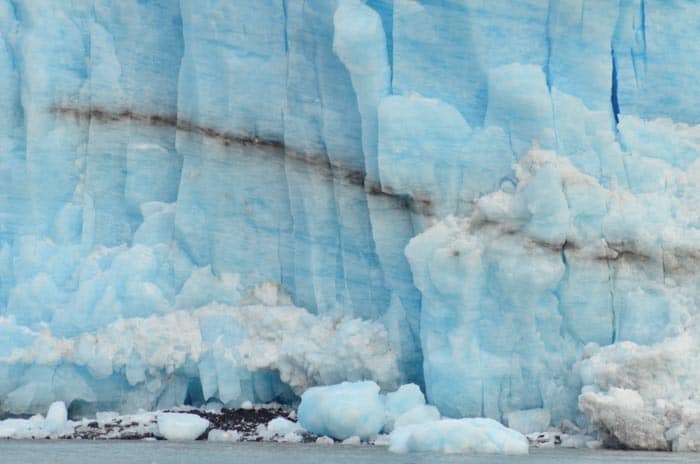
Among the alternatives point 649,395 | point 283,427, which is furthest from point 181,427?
point 649,395

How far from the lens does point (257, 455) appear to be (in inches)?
557

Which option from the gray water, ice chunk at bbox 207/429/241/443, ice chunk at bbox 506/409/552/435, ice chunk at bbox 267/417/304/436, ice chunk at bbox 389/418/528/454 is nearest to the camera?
the gray water

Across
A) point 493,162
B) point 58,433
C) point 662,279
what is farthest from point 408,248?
point 58,433

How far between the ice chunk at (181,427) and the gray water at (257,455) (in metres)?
0.27

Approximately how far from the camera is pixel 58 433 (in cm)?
1611

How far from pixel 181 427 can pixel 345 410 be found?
1.58 metres

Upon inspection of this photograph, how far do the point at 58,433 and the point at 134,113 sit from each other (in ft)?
10.4

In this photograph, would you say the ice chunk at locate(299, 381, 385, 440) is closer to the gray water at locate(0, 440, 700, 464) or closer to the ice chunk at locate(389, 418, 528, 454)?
the gray water at locate(0, 440, 700, 464)

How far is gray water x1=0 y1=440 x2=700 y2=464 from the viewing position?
13.5 metres

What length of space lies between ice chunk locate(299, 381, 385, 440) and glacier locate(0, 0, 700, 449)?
0.56 m

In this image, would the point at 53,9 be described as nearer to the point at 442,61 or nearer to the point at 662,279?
the point at 442,61

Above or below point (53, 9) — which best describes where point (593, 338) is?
below

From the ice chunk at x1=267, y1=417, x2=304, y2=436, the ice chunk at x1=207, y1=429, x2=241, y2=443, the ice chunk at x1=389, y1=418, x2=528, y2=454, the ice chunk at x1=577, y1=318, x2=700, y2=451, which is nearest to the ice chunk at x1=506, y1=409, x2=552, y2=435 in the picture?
the ice chunk at x1=577, y1=318, x2=700, y2=451

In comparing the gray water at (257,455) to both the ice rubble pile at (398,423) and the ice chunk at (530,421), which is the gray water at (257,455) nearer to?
the ice rubble pile at (398,423)
